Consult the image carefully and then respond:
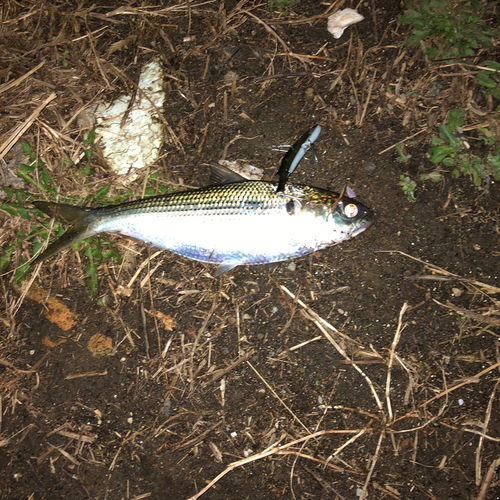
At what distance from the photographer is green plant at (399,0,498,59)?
329 centimetres

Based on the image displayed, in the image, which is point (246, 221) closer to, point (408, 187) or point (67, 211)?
point (408, 187)

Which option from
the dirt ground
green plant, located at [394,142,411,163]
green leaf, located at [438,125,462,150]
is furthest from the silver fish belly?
green leaf, located at [438,125,462,150]

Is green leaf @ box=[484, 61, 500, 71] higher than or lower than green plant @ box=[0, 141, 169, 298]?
higher

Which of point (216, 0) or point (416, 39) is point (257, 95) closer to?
point (216, 0)

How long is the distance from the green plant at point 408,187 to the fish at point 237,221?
548mm

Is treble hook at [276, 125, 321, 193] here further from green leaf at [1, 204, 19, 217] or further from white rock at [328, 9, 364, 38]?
green leaf at [1, 204, 19, 217]

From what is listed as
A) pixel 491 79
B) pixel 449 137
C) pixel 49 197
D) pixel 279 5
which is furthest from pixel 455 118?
pixel 49 197

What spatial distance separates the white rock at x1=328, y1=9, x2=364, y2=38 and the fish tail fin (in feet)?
10.4

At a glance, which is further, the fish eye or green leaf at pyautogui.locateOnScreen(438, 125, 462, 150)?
green leaf at pyautogui.locateOnScreen(438, 125, 462, 150)

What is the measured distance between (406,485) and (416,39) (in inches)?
170

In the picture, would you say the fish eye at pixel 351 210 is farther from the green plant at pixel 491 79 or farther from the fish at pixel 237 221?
the green plant at pixel 491 79

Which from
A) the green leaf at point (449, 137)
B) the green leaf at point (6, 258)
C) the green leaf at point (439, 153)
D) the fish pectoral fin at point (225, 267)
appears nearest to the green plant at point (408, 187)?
Answer: the green leaf at point (439, 153)

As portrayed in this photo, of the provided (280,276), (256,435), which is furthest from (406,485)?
(280,276)

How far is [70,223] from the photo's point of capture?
3.49 meters
